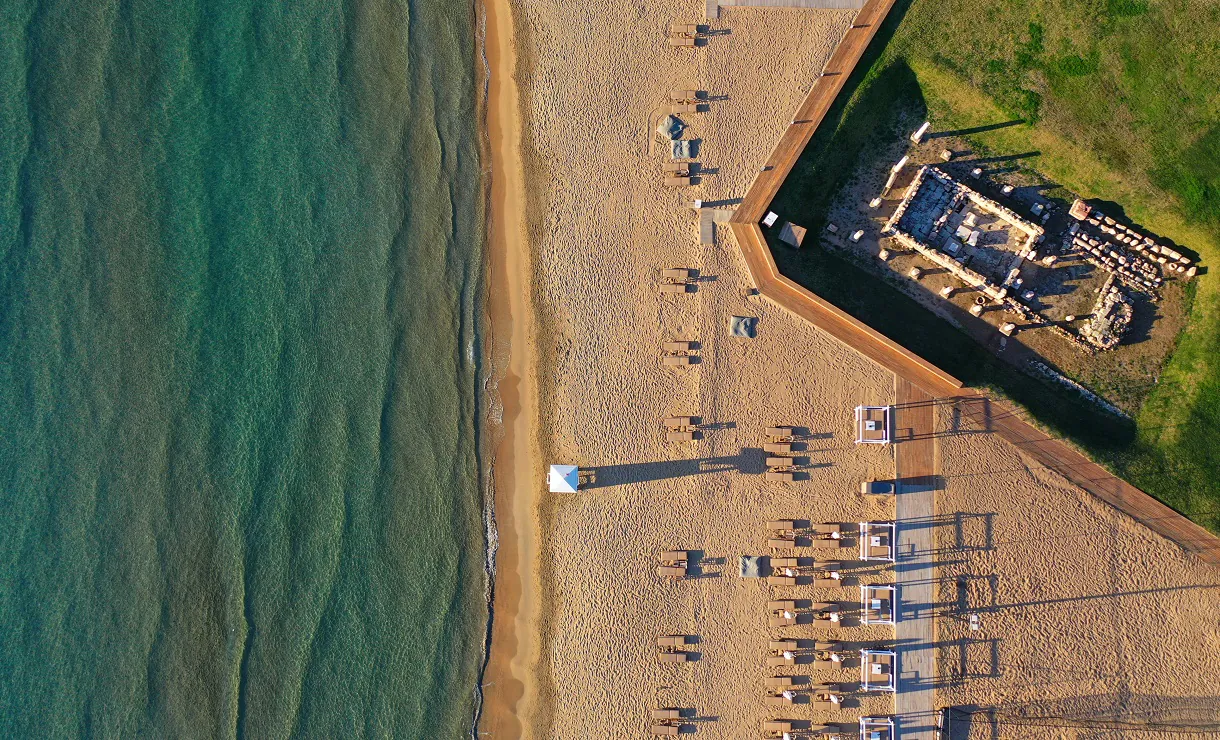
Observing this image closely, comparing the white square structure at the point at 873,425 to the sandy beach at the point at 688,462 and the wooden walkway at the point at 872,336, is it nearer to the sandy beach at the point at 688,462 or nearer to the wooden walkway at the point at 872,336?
the sandy beach at the point at 688,462

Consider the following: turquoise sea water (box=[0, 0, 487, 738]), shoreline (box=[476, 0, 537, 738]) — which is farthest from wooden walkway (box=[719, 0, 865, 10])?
turquoise sea water (box=[0, 0, 487, 738])

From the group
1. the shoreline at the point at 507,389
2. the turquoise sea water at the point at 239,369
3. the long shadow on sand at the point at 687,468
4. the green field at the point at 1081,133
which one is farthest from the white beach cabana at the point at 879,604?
the turquoise sea water at the point at 239,369

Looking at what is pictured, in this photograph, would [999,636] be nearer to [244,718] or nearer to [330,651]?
[330,651]

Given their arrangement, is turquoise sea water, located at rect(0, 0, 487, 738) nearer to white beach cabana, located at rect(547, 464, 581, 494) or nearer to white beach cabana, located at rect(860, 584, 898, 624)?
white beach cabana, located at rect(547, 464, 581, 494)

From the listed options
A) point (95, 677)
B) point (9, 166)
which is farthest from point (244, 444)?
point (9, 166)

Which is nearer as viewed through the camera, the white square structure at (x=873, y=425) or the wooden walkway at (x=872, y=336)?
the wooden walkway at (x=872, y=336)

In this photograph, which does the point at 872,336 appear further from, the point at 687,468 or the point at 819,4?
the point at 819,4

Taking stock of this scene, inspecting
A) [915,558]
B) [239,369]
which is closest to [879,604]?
[915,558]
